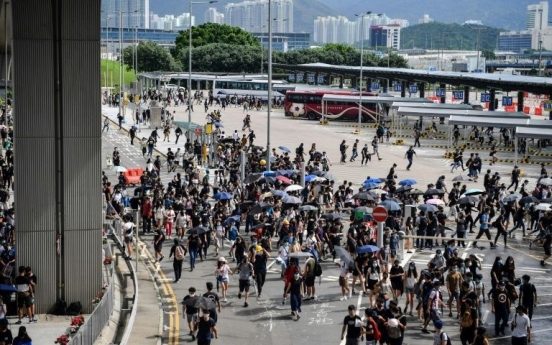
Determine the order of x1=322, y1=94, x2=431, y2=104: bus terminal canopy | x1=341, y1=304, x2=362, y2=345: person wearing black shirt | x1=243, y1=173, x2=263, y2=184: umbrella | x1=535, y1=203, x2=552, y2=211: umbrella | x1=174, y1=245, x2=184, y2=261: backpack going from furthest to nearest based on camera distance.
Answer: x1=322, y1=94, x2=431, y2=104: bus terminal canopy → x1=243, y1=173, x2=263, y2=184: umbrella → x1=535, y1=203, x2=552, y2=211: umbrella → x1=174, y1=245, x2=184, y2=261: backpack → x1=341, y1=304, x2=362, y2=345: person wearing black shirt

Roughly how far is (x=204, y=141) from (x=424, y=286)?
1320 inches

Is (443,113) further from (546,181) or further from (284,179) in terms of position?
(284,179)

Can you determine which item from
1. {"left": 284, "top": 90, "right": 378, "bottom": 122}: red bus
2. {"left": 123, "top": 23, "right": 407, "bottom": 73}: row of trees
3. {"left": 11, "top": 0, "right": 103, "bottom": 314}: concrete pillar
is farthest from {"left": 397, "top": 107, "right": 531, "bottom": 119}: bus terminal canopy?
{"left": 123, "top": 23, "right": 407, "bottom": 73}: row of trees

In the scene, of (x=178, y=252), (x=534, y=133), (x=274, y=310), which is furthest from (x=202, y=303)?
(x=534, y=133)

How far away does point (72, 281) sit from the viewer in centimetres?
2152

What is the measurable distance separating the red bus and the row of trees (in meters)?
46.1

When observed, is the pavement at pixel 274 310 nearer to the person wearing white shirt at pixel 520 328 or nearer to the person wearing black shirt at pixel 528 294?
the person wearing black shirt at pixel 528 294

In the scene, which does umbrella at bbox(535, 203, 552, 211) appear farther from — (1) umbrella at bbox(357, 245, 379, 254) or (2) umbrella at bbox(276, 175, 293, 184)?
(1) umbrella at bbox(357, 245, 379, 254)

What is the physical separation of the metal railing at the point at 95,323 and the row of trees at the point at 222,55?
377 ft

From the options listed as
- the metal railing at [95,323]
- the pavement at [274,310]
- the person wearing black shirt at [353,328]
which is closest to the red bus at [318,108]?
the pavement at [274,310]

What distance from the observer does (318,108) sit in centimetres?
8688

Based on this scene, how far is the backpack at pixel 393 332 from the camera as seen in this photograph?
18109mm

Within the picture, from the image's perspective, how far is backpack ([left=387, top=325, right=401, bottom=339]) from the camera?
18.1 meters

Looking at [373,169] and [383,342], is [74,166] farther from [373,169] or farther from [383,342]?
[373,169]
